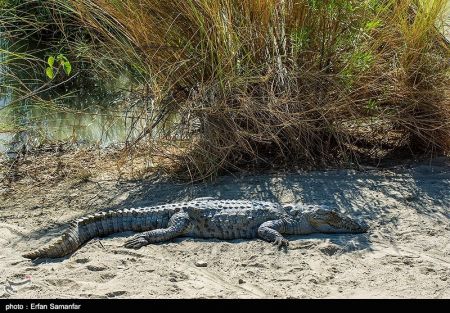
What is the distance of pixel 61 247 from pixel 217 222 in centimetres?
109

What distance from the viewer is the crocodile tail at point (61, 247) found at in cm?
459

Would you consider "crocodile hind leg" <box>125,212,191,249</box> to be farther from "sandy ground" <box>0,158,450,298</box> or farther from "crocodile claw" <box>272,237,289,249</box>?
"crocodile claw" <box>272,237,289,249</box>

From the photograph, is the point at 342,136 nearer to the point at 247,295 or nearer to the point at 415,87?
the point at 415,87

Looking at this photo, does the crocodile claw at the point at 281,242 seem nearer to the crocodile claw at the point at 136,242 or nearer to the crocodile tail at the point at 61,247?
the crocodile claw at the point at 136,242

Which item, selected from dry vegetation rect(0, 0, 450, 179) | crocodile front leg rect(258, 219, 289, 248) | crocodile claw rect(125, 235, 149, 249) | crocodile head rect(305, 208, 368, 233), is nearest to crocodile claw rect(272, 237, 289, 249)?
crocodile front leg rect(258, 219, 289, 248)

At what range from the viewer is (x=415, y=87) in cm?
621

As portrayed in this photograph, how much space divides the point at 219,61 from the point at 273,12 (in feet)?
2.06

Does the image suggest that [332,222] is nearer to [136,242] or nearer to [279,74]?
[136,242]

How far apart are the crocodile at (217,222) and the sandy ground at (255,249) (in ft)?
0.31

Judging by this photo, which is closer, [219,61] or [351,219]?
[351,219]

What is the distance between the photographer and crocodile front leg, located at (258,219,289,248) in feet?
15.8

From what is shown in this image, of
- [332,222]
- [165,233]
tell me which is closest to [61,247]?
[165,233]

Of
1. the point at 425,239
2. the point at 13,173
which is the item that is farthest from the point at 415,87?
the point at 13,173

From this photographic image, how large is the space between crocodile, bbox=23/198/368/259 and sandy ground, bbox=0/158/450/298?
94 mm
